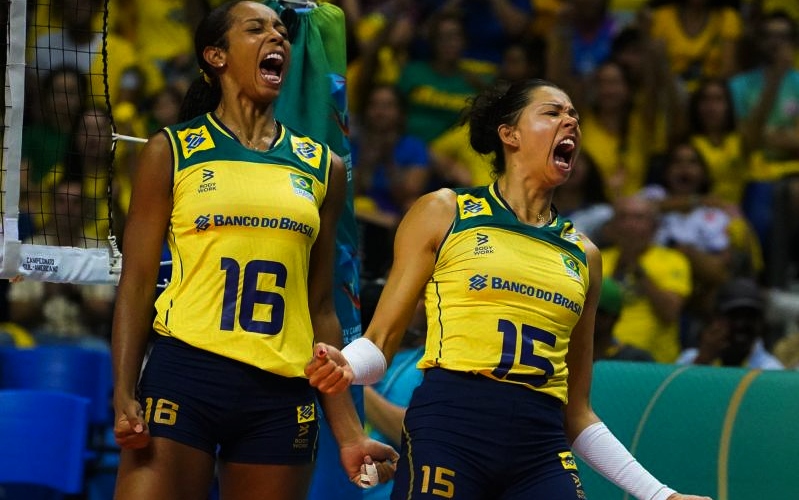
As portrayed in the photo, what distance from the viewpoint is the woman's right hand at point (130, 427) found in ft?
11.7

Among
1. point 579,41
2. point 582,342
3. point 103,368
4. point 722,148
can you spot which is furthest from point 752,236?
point 582,342

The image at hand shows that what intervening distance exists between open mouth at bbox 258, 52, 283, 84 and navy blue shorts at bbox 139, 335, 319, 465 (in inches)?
33.8

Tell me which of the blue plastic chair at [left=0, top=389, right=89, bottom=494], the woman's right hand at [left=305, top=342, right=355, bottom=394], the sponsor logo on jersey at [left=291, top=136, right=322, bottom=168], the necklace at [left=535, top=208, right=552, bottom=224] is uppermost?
the sponsor logo on jersey at [left=291, top=136, right=322, bottom=168]

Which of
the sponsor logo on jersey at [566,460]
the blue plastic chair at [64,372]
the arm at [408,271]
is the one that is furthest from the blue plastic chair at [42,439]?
the sponsor logo on jersey at [566,460]

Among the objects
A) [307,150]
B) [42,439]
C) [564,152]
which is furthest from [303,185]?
[42,439]

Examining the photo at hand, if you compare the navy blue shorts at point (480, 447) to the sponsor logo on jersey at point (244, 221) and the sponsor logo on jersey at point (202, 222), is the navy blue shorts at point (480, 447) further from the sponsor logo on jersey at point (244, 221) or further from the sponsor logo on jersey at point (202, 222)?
the sponsor logo on jersey at point (202, 222)

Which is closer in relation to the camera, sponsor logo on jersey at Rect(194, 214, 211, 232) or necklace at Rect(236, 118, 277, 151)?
sponsor logo on jersey at Rect(194, 214, 211, 232)

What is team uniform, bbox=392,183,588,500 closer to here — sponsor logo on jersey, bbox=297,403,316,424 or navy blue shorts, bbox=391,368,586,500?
navy blue shorts, bbox=391,368,586,500

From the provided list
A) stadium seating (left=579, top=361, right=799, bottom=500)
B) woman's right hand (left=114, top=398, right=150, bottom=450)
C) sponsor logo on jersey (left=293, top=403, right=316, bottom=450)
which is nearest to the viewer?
woman's right hand (left=114, top=398, right=150, bottom=450)

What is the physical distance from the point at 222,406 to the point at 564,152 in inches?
49.8

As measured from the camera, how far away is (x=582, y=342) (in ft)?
13.0

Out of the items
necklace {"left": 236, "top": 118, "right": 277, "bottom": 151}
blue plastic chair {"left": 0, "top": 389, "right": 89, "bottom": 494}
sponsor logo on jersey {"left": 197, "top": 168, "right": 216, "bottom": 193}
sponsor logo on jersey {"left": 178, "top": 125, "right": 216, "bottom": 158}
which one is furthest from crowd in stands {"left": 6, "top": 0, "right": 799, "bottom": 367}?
→ sponsor logo on jersey {"left": 197, "top": 168, "right": 216, "bottom": 193}

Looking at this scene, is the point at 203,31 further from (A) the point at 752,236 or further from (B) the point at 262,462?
(A) the point at 752,236

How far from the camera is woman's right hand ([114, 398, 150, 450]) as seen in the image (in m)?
3.58
